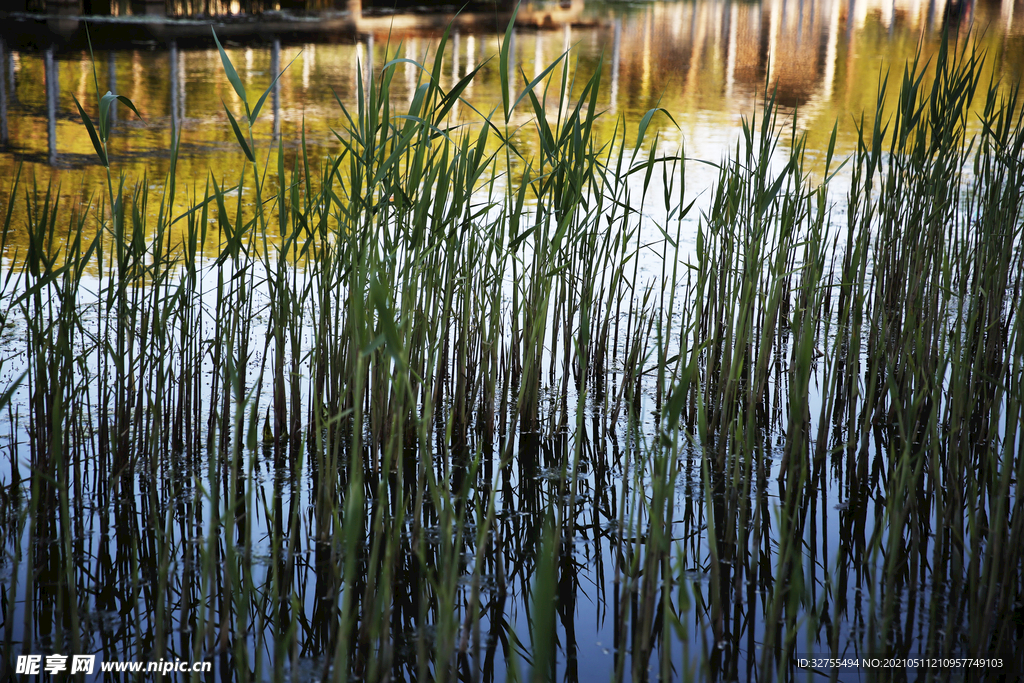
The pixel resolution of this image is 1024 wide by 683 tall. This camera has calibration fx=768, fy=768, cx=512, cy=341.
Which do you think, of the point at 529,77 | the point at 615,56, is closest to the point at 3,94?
the point at 529,77

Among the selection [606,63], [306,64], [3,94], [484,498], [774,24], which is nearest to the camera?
[484,498]

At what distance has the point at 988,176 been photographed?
2018 mm

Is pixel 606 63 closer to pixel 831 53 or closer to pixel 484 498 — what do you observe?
pixel 831 53

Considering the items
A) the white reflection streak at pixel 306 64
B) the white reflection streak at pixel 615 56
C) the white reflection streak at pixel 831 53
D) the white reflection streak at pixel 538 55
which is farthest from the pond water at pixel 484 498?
the white reflection streak at pixel 538 55

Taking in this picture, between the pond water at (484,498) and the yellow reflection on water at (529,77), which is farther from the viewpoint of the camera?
the yellow reflection on water at (529,77)

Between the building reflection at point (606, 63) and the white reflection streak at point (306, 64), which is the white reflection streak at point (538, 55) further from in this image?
the white reflection streak at point (306, 64)

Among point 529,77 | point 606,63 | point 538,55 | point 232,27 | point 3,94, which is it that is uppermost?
Answer: point 232,27

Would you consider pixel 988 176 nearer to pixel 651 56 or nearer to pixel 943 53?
pixel 943 53

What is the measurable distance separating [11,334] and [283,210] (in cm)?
119

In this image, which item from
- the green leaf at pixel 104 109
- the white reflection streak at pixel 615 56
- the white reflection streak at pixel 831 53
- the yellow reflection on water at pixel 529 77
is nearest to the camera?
the green leaf at pixel 104 109

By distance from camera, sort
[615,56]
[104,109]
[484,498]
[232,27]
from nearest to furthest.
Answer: [104,109], [484,498], [615,56], [232,27]

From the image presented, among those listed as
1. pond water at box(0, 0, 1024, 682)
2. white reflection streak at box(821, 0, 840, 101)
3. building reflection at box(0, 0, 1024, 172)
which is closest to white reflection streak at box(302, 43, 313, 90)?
building reflection at box(0, 0, 1024, 172)

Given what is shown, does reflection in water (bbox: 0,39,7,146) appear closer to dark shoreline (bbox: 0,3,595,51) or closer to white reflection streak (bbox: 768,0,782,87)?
dark shoreline (bbox: 0,3,595,51)

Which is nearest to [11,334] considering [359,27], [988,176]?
[988,176]
